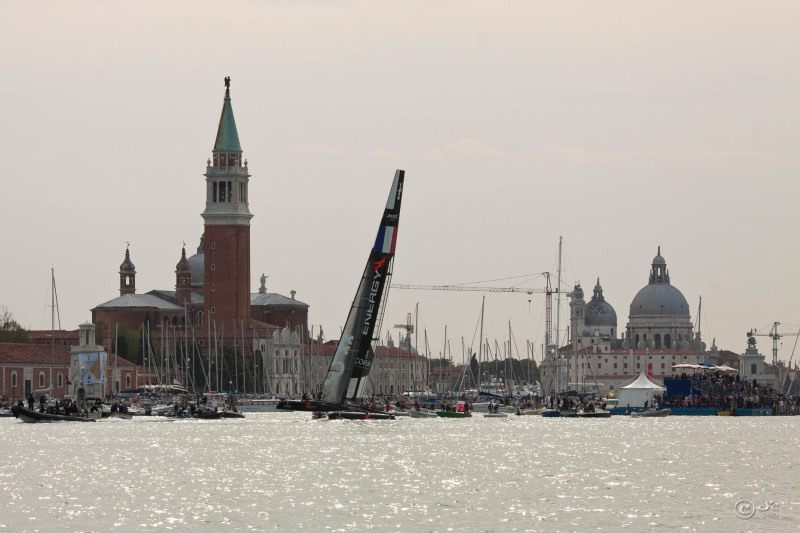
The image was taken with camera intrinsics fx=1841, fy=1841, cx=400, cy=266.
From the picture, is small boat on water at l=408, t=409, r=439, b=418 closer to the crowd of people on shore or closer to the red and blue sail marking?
the crowd of people on shore

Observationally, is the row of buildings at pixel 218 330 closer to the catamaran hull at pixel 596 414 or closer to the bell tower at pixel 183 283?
the bell tower at pixel 183 283

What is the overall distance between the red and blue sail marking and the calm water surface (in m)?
7.88

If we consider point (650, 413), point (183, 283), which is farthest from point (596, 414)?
point (183, 283)

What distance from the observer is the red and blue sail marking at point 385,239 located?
78250 millimetres

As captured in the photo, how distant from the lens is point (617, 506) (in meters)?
41.2

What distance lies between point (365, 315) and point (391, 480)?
3131 cm

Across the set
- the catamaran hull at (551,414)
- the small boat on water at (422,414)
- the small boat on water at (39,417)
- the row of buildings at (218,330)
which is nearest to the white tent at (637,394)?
the row of buildings at (218,330)

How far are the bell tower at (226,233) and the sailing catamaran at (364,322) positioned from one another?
248 ft

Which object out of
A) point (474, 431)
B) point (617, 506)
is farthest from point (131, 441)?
point (617, 506)

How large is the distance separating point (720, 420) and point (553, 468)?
49080mm

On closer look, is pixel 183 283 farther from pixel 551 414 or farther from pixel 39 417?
pixel 39 417

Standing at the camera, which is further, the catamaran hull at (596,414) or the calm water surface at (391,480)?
the catamaran hull at (596,414)

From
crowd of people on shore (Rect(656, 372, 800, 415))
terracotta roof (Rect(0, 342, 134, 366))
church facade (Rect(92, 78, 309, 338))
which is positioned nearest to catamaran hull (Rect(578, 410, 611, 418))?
crowd of people on shore (Rect(656, 372, 800, 415))

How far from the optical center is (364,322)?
7919 centimetres
